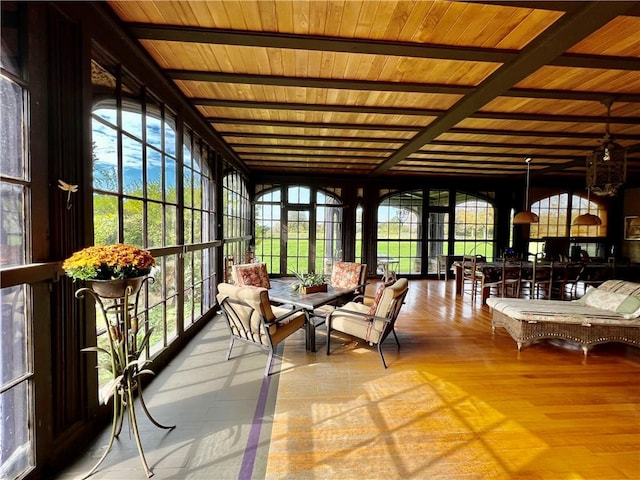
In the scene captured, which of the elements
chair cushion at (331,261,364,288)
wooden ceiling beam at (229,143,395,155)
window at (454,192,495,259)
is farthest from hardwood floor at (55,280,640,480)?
window at (454,192,495,259)

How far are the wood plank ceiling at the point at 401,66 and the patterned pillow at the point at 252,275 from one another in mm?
2042

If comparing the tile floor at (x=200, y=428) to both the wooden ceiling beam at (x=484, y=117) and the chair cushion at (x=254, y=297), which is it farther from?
the wooden ceiling beam at (x=484, y=117)

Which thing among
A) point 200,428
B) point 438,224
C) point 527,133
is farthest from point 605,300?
point 438,224

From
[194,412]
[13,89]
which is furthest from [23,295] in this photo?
[194,412]

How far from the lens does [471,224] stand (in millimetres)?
8734

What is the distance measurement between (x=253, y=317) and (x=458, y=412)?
1.95 metres

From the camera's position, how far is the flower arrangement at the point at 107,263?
1451mm

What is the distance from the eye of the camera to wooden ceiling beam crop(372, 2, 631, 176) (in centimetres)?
187

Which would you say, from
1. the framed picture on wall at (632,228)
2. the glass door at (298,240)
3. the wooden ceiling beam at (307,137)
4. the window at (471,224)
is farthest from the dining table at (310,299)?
the framed picture on wall at (632,228)

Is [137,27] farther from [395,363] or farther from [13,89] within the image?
[395,363]

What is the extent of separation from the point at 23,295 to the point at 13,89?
40.8 inches

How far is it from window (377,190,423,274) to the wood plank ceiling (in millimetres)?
3710

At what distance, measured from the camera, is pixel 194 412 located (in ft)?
7.70

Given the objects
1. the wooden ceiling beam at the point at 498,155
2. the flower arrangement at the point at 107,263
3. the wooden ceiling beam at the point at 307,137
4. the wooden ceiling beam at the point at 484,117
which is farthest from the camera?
the wooden ceiling beam at the point at 498,155
